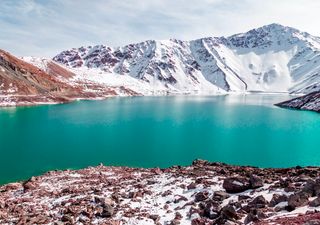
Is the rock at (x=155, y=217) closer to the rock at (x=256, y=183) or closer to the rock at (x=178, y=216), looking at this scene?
the rock at (x=178, y=216)

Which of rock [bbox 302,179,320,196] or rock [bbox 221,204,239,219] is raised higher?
rock [bbox 302,179,320,196]

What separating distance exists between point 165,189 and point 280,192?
1158 centimetres

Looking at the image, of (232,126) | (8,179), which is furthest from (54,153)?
(232,126)

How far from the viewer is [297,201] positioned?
24.3 metres

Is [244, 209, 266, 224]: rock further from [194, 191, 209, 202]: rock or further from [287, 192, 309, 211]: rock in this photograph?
[194, 191, 209, 202]: rock

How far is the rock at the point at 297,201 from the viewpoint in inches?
950

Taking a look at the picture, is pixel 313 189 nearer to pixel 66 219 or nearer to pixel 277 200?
pixel 277 200

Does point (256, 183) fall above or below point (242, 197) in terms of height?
above

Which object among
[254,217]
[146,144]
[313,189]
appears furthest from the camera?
[146,144]

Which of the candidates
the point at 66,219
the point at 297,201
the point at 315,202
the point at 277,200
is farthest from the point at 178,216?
the point at 315,202

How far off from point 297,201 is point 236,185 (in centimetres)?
702

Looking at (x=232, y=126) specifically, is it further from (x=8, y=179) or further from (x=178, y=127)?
(x=8, y=179)

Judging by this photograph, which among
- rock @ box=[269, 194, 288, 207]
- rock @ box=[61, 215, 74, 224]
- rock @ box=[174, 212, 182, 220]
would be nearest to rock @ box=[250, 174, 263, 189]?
rock @ box=[269, 194, 288, 207]

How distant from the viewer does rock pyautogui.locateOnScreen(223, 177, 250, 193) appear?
3059 centimetres
